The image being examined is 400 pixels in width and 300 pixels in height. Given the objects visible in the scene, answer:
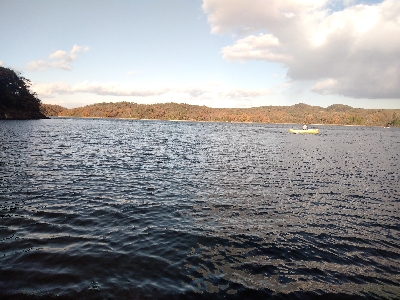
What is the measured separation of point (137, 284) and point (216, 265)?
3.18 metres

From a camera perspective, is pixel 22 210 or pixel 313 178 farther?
pixel 313 178

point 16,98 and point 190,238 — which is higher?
point 16,98

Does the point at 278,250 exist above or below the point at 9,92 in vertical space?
below

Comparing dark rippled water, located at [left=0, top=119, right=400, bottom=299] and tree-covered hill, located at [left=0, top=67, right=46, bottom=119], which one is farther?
tree-covered hill, located at [left=0, top=67, right=46, bottom=119]

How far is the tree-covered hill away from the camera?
432 ft

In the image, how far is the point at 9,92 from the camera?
136875 millimetres

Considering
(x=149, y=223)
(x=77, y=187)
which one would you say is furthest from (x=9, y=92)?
(x=149, y=223)

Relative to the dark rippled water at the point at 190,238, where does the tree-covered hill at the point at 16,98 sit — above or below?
above

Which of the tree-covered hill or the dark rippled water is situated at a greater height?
the tree-covered hill

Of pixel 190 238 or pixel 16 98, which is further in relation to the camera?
pixel 16 98

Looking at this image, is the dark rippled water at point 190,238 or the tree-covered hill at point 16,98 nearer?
the dark rippled water at point 190,238

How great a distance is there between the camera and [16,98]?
139875 millimetres

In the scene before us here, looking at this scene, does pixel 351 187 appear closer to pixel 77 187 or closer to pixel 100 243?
pixel 100 243

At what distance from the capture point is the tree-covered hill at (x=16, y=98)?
132 m
